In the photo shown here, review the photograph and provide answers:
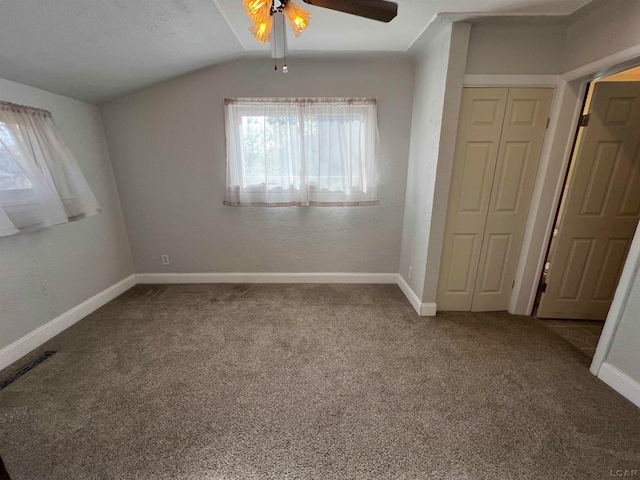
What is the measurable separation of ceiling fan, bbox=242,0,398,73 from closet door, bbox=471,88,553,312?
147 centimetres

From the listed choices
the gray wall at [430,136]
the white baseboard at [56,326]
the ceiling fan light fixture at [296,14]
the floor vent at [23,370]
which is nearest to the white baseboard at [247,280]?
the white baseboard at [56,326]

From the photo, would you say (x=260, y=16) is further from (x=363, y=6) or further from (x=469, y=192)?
(x=469, y=192)

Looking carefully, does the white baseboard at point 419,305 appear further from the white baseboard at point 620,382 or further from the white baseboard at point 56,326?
the white baseboard at point 56,326

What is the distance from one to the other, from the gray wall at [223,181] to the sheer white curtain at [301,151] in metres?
0.14

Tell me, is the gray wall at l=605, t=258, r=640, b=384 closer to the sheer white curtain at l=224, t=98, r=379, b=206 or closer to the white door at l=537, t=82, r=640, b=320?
the white door at l=537, t=82, r=640, b=320

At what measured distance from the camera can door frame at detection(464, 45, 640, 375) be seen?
159 centimetres

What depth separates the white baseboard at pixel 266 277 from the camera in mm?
3092

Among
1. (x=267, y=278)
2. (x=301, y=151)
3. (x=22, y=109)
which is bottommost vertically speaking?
(x=267, y=278)

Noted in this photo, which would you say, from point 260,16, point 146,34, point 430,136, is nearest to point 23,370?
point 146,34

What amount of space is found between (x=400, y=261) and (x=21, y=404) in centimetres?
319

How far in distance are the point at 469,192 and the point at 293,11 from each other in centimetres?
184

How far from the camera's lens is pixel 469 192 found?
86.7 inches

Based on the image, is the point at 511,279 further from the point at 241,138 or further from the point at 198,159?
the point at 198,159

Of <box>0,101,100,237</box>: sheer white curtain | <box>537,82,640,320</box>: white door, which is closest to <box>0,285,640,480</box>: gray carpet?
<box>537,82,640,320</box>: white door
